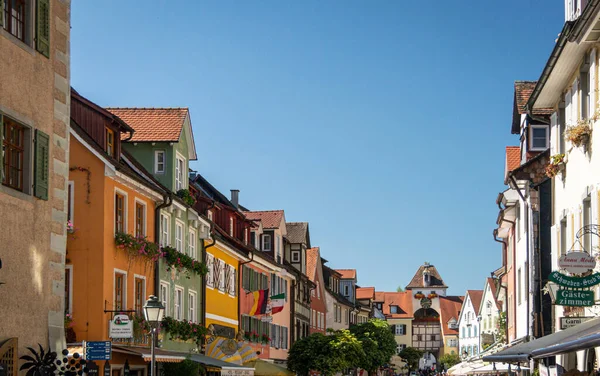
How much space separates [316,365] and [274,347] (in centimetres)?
227

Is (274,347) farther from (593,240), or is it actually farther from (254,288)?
(593,240)

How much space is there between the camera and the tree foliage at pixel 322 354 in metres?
54.2

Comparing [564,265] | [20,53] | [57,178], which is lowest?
[564,265]

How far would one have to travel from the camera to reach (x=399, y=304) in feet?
502

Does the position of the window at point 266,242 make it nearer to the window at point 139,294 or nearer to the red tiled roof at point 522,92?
the red tiled roof at point 522,92

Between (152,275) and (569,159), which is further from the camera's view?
(152,275)

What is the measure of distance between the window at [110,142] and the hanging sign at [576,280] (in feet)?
48.4

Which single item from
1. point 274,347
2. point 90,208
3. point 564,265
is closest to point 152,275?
point 90,208

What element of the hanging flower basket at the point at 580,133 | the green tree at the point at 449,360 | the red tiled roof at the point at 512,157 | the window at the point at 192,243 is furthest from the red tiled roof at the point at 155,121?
the green tree at the point at 449,360

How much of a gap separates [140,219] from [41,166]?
46.6ft

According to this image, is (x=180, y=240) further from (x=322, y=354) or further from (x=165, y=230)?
(x=322, y=354)

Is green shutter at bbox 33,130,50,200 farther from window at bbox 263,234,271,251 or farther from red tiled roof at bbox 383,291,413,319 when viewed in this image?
red tiled roof at bbox 383,291,413,319

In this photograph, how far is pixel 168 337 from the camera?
32469mm

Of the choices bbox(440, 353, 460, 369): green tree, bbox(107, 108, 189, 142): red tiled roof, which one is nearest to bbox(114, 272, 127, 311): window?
bbox(107, 108, 189, 142): red tiled roof
